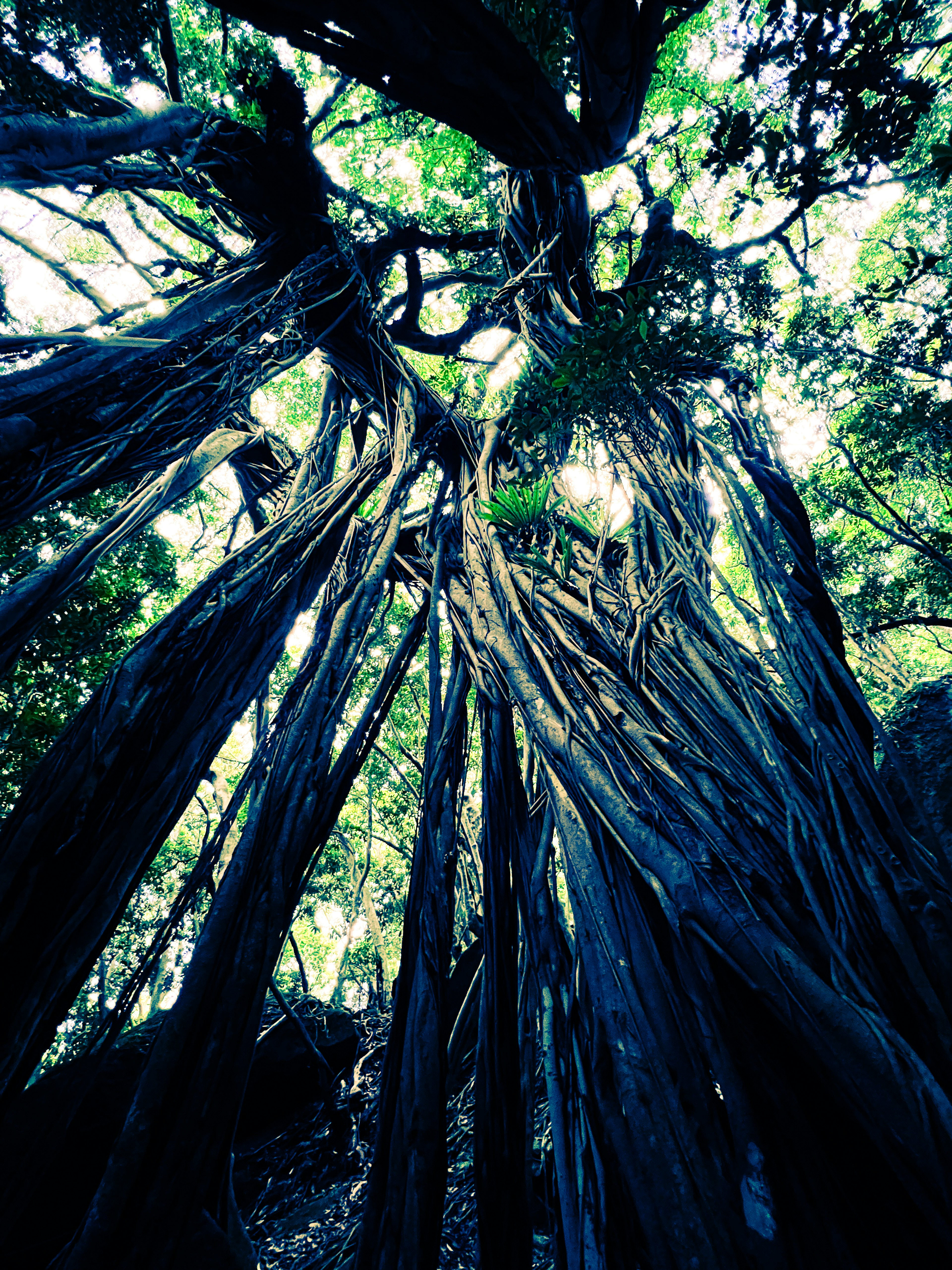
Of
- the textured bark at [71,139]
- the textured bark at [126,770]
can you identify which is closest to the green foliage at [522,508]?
the textured bark at [126,770]

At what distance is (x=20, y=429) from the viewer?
134cm

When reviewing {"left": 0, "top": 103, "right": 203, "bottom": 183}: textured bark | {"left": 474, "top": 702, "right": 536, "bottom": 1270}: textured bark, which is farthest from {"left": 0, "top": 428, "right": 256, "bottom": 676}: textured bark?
{"left": 474, "top": 702, "right": 536, "bottom": 1270}: textured bark

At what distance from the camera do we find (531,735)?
1507 millimetres

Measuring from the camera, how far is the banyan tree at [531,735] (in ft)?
2.68

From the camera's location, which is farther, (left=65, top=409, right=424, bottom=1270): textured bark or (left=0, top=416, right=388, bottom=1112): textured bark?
(left=0, top=416, right=388, bottom=1112): textured bark

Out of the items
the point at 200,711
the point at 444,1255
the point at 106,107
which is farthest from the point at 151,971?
the point at 106,107

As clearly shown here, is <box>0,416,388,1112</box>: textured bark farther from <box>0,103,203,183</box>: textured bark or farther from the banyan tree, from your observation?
<box>0,103,203,183</box>: textured bark

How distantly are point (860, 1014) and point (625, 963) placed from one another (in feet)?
1.11

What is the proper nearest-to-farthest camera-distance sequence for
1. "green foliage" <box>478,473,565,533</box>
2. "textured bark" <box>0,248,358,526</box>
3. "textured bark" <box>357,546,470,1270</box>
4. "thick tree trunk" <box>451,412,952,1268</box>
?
"thick tree trunk" <box>451,412,952,1268</box>, "textured bark" <box>357,546,470,1270</box>, "textured bark" <box>0,248,358,526</box>, "green foliage" <box>478,473,565,533</box>

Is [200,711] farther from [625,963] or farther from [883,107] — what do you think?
[883,107]

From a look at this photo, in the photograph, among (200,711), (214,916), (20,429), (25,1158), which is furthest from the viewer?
(200,711)

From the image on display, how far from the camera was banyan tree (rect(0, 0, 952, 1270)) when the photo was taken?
2.68 feet

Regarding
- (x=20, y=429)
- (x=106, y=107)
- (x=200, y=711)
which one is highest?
(x=106, y=107)

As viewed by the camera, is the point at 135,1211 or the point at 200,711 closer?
the point at 135,1211
